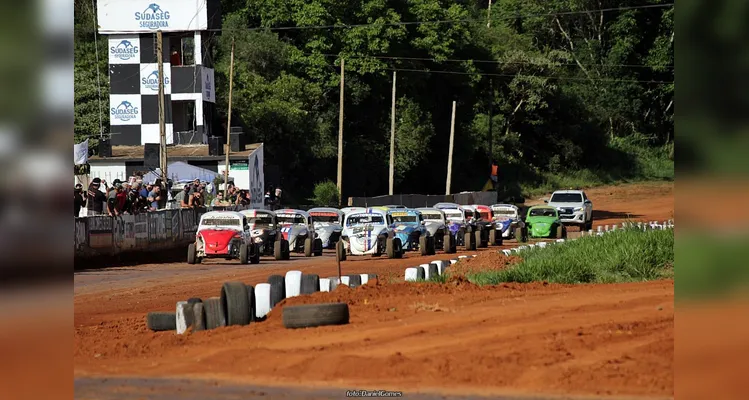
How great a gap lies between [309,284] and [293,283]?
303mm

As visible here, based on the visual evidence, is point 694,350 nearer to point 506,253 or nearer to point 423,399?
point 423,399

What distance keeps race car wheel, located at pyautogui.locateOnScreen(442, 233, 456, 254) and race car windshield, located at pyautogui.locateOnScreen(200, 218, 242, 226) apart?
7867 millimetres

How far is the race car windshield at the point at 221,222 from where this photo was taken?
99.3 feet

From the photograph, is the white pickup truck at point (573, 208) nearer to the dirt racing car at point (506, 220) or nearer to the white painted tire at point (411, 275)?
the dirt racing car at point (506, 220)

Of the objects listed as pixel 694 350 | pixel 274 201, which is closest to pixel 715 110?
pixel 694 350

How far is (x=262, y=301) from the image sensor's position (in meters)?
14.5

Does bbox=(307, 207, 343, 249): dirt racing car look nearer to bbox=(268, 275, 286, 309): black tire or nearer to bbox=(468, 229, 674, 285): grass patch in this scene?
bbox=(468, 229, 674, 285): grass patch

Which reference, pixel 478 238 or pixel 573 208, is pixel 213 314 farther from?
pixel 573 208

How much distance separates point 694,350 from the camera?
7.35 metres

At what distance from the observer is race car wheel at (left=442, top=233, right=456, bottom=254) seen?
116 feet

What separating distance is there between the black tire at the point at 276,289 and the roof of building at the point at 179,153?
32.9 metres

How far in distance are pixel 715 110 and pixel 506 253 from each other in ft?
64.3

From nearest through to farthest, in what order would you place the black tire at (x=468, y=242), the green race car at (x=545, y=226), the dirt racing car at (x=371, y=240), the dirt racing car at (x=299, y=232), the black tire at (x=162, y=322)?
the black tire at (x=162, y=322), the dirt racing car at (x=371, y=240), the dirt racing car at (x=299, y=232), the black tire at (x=468, y=242), the green race car at (x=545, y=226)

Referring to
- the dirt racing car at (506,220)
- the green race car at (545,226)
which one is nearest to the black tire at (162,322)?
the dirt racing car at (506,220)
